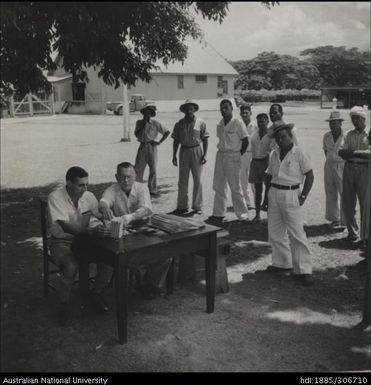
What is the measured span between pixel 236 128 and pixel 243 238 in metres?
1.84

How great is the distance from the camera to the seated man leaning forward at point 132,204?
5387mm

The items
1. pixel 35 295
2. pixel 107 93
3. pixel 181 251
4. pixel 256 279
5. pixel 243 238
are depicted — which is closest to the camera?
pixel 181 251

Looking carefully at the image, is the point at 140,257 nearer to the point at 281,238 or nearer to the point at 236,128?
the point at 281,238

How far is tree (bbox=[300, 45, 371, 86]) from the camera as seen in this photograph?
220 feet

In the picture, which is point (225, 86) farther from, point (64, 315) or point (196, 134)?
point (64, 315)

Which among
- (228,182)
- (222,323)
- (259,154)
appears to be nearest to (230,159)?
(228,182)

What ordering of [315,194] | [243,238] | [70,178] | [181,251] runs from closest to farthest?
[181,251] < [70,178] < [243,238] < [315,194]

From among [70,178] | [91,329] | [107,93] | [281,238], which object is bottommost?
[91,329]

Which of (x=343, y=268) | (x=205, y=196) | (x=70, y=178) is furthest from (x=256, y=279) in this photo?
(x=205, y=196)

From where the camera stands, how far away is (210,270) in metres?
5.21

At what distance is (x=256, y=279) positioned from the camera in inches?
247

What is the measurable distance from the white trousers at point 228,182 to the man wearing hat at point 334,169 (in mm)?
1397

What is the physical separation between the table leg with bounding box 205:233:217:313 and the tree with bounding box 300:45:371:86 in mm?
64447

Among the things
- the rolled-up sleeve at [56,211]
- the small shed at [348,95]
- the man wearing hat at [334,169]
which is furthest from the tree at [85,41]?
the small shed at [348,95]
